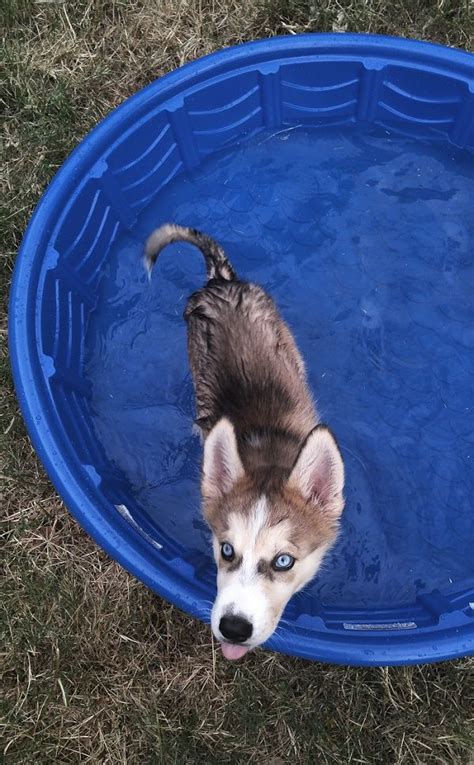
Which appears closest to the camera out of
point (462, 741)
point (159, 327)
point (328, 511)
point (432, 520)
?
point (328, 511)

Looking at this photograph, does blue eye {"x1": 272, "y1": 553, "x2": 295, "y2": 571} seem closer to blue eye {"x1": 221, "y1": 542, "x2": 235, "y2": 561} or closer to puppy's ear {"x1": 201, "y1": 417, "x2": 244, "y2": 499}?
blue eye {"x1": 221, "y1": 542, "x2": 235, "y2": 561}

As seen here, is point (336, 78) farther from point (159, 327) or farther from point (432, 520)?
point (432, 520)

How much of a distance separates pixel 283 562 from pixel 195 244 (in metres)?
1.67

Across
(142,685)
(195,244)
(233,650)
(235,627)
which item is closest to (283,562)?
(235,627)

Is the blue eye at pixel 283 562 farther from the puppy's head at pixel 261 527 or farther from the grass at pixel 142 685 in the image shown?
the grass at pixel 142 685

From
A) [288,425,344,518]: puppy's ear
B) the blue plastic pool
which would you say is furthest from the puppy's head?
the blue plastic pool

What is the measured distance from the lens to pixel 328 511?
8.80 ft

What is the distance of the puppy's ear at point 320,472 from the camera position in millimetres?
2389

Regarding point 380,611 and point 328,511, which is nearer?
point 328,511

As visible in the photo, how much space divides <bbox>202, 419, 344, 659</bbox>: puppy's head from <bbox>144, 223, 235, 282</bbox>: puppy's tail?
1169 millimetres

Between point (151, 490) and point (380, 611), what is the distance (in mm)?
1307

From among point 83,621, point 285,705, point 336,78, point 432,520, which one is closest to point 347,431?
point 432,520

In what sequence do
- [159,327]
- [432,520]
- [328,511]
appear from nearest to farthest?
[328,511]
[432,520]
[159,327]

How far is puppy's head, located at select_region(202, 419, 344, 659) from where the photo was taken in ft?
7.78
